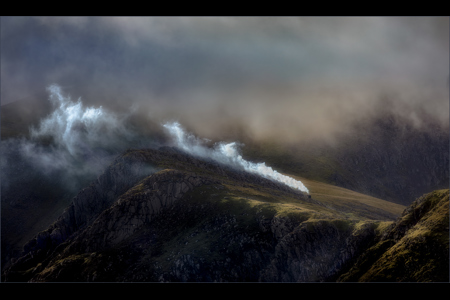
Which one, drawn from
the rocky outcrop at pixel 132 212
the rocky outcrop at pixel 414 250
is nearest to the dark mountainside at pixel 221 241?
the rocky outcrop at pixel 414 250

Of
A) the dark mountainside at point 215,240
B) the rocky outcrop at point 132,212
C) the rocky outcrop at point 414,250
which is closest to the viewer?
the rocky outcrop at point 414,250

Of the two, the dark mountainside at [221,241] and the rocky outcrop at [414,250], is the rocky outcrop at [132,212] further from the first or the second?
the rocky outcrop at [414,250]

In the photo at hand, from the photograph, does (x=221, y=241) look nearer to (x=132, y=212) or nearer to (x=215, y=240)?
(x=215, y=240)

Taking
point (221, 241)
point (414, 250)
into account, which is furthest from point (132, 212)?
point (414, 250)

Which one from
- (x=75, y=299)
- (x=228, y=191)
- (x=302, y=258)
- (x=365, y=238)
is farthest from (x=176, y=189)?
(x=75, y=299)

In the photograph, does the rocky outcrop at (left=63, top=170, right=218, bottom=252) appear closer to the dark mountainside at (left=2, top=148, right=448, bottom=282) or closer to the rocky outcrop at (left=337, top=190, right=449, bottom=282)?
the dark mountainside at (left=2, top=148, right=448, bottom=282)

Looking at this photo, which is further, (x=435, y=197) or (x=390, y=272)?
(x=435, y=197)
